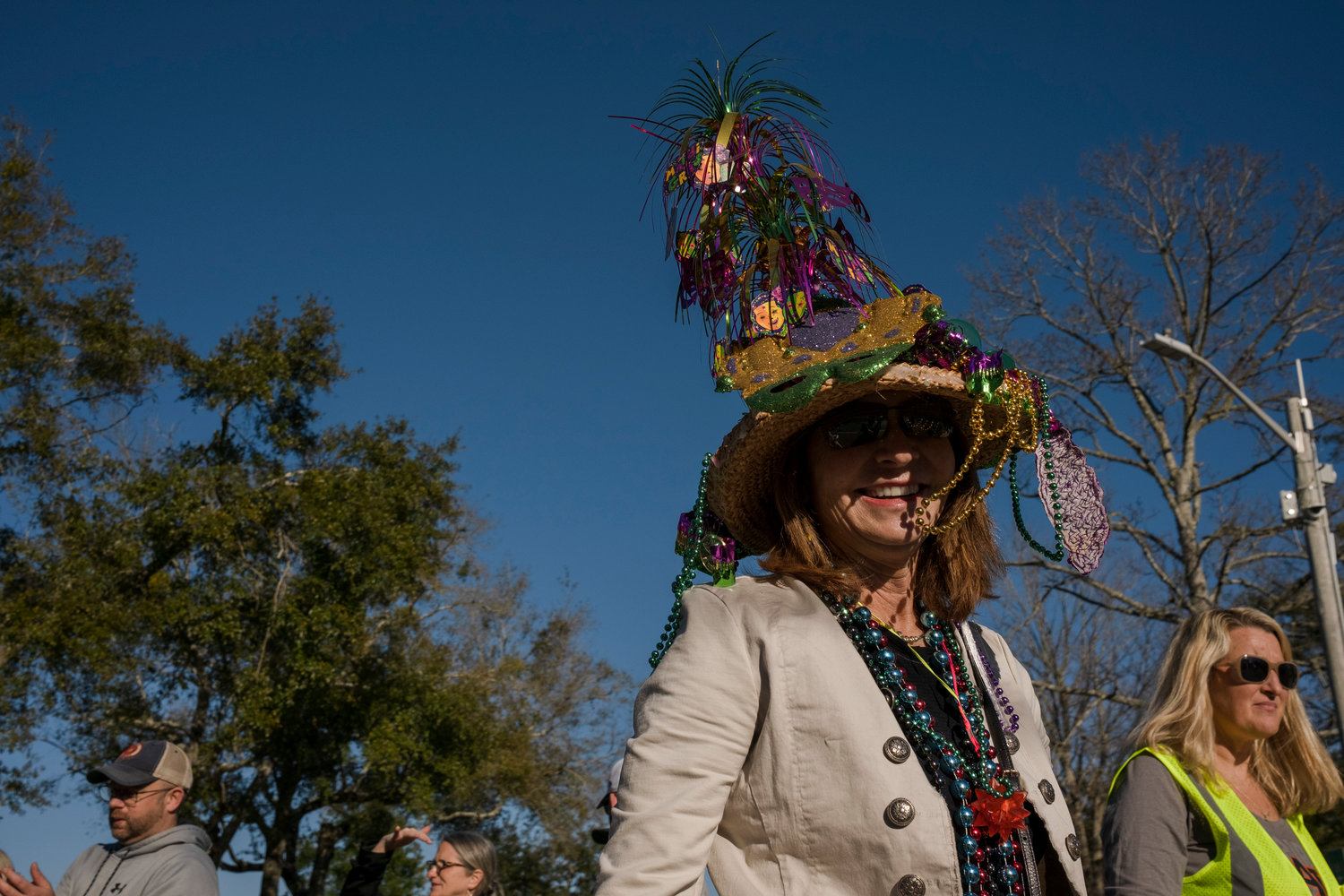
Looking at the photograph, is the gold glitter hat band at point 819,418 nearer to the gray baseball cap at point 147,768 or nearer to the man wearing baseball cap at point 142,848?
the man wearing baseball cap at point 142,848

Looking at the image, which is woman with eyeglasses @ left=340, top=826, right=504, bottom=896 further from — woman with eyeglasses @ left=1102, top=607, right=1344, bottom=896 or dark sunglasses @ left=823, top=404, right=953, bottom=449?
dark sunglasses @ left=823, top=404, right=953, bottom=449

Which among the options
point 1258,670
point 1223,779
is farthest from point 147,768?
point 1258,670

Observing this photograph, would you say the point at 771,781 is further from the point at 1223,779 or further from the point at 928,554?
the point at 1223,779

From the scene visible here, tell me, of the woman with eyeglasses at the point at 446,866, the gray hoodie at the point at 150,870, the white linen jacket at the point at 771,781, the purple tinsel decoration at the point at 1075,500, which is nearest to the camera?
the white linen jacket at the point at 771,781

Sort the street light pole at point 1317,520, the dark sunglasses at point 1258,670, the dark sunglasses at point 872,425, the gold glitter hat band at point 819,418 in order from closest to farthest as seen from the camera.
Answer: the gold glitter hat band at point 819,418 → the dark sunglasses at point 872,425 → the dark sunglasses at point 1258,670 → the street light pole at point 1317,520

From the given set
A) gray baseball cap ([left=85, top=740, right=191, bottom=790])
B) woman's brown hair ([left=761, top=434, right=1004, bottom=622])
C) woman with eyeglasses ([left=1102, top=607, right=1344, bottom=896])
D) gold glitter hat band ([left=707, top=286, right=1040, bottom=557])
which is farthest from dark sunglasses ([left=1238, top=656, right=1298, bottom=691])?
gray baseball cap ([left=85, top=740, right=191, bottom=790])

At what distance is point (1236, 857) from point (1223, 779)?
0.29 m

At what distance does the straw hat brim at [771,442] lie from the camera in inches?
95.0

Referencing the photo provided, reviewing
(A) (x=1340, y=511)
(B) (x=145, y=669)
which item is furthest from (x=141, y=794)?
(A) (x=1340, y=511)

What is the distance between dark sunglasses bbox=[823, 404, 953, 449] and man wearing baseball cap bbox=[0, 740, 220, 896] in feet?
12.1

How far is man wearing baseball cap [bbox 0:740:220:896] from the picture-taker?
15.4ft

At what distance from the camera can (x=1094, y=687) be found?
2003 centimetres

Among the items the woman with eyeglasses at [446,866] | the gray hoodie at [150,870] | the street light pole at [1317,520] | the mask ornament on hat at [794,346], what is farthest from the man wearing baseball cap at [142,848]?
the street light pole at [1317,520]

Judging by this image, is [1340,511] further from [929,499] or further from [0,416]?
[0,416]
